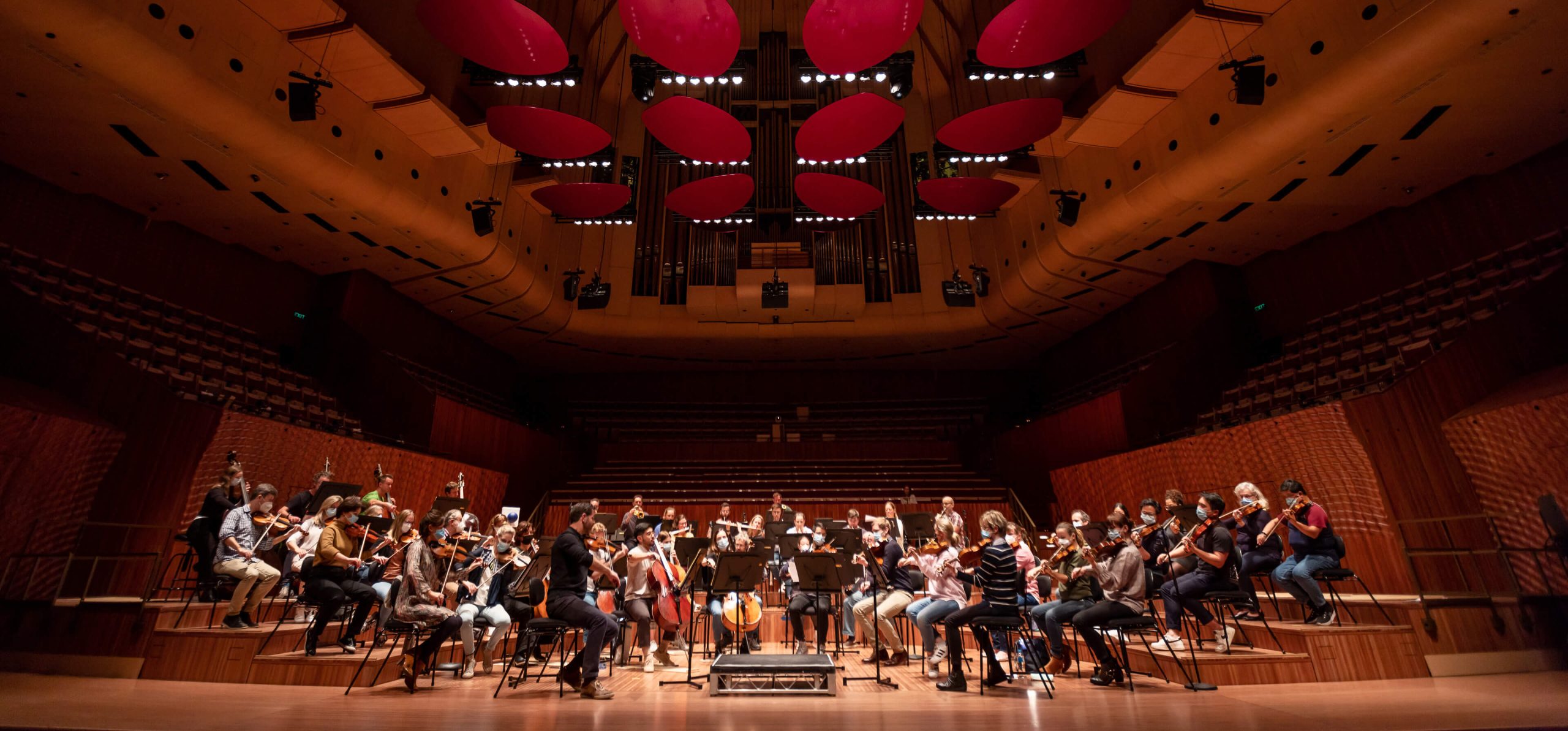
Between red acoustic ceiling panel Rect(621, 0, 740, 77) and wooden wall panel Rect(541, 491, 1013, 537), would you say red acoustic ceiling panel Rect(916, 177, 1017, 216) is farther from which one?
wooden wall panel Rect(541, 491, 1013, 537)

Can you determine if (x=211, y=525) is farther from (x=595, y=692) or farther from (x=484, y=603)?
(x=595, y=692)

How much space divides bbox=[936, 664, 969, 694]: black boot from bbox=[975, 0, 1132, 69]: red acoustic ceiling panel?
226 inches

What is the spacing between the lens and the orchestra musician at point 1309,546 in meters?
5.01

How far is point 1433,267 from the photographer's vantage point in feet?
29.5

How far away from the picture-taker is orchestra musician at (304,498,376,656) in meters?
4.75

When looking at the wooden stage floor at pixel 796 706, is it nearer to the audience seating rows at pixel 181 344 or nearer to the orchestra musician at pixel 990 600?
the orchestra musician at pixel 990 600

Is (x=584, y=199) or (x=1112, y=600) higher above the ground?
(x=584, y=199)

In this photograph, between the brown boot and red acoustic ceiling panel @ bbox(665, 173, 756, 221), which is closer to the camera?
the brown boot

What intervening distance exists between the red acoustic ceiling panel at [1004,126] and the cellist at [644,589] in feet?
19.4

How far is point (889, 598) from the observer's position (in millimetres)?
5359

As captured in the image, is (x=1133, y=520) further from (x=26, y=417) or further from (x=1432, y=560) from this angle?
(x=26, y=417)

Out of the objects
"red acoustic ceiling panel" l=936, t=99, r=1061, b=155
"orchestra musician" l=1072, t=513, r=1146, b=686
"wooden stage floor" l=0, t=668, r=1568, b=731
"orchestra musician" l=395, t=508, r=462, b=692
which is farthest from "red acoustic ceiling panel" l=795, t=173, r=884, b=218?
"wooden stage floor" l=0, t=668, r=1568, b=731

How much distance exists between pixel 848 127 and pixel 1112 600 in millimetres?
6120

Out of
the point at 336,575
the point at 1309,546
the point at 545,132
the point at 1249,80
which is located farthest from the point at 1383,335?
the point at 336,575
